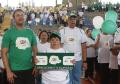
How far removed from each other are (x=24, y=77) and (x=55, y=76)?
454 millimetres

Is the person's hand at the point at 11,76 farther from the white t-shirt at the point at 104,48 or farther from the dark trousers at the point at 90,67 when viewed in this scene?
the dark trousers at the point at 90,67

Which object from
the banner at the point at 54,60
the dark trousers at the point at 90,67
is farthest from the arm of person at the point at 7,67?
the dark trousers at the point at 90,67

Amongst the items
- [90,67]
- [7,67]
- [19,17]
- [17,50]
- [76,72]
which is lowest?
[90,67]

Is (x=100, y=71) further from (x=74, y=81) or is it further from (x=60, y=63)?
(x=60, y=63)

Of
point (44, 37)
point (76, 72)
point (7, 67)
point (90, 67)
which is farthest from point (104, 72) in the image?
point (7, 67)

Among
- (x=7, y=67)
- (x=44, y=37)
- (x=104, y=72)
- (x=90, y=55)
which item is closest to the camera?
(x=7, y=67)

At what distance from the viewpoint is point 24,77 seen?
444 cm

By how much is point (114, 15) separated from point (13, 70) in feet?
10.1

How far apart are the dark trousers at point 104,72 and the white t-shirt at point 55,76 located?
2.42 meters

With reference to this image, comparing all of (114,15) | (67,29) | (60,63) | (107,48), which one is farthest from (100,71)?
(60,63)

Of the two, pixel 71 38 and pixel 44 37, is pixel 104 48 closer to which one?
pixel 71 38

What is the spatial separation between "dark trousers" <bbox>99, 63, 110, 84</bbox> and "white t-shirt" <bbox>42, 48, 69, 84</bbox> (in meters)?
2.42

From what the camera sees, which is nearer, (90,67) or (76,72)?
(76,72)

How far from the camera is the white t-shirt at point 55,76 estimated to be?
14.0ft
